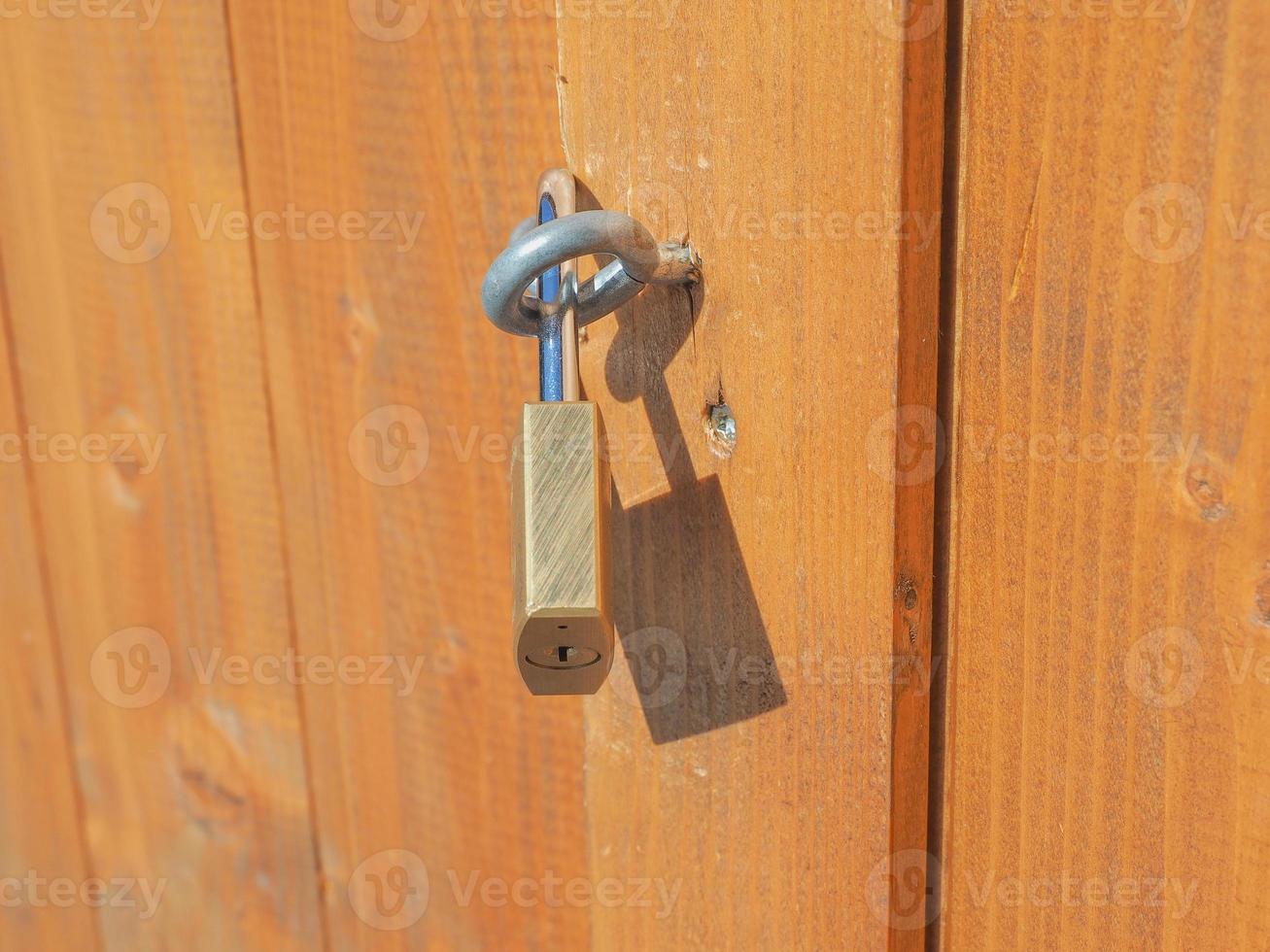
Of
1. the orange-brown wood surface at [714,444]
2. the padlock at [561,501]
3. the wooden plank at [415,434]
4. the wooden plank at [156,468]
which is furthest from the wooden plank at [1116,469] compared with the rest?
the wooden plank at [156,468]

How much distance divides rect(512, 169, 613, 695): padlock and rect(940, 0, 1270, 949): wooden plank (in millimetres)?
137

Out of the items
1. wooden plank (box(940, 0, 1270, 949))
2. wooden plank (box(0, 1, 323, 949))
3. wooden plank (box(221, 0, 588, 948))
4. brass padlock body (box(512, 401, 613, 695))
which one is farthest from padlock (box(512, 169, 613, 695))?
wooden plank (box(0, 1, 323, 949))

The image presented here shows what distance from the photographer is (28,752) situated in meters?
1.02

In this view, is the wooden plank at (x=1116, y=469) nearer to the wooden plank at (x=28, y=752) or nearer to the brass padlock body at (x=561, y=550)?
the brass padlock body at (x=561, y=550)

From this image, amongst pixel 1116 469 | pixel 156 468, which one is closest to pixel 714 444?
pixel 1116 469

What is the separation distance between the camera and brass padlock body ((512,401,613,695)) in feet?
1.34

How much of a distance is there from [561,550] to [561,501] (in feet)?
0.06

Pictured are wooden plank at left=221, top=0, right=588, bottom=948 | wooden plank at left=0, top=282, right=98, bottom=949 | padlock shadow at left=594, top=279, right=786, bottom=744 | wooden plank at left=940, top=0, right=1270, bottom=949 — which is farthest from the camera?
wooden plank at left=0, top=282, right=98, bottom=949

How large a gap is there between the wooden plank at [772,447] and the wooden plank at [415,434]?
18cm

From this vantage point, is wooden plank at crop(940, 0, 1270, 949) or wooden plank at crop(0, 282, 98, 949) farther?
wooden plank at crop(0, 282, 98, 949)

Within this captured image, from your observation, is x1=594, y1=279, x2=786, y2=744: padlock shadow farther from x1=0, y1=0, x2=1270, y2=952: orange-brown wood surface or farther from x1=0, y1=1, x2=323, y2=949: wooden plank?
x1=0, y1=1, x2=323, y2=949: wooden plank

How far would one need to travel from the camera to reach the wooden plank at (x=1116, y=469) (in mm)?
353

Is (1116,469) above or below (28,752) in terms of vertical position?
above

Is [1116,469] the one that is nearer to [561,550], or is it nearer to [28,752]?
[561,550]
